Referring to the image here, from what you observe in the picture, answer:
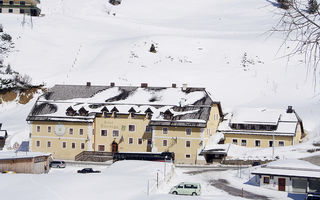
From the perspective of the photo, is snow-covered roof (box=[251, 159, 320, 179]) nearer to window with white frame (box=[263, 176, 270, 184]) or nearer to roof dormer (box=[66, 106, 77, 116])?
window with white frame (box=[263, 176, 270, 184])

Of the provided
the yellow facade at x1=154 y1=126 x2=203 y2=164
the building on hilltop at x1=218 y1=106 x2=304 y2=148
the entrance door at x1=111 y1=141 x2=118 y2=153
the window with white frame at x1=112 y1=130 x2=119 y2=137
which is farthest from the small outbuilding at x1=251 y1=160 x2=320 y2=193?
the window with white frame at x1=112 y1=130 x2=119 y2=137

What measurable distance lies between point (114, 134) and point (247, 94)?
36.6m

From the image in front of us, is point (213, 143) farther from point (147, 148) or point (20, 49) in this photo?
point (20, 49)

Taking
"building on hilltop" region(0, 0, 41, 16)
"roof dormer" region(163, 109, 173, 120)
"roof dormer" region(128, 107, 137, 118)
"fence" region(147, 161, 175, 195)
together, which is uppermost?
"building on hilltop" region(0, 0, 41, 16)

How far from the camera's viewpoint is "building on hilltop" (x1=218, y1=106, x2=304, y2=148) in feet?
228

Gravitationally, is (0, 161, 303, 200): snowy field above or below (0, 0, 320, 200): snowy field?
below

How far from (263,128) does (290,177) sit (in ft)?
81.8

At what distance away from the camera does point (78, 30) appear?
5492 inches

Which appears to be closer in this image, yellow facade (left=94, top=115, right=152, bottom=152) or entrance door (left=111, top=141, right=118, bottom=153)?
yellow facade (left=94, top=115, right=152, bottom=152)

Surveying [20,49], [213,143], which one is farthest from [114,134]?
[20,49]

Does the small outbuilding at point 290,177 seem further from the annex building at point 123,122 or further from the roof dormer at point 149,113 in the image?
the roof dormer at point 149,113

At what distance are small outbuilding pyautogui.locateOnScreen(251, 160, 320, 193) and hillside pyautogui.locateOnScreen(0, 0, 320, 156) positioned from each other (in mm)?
16550

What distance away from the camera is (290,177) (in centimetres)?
4659

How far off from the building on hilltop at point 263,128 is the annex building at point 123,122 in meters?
3.03
